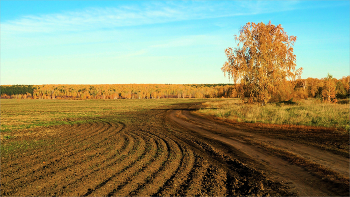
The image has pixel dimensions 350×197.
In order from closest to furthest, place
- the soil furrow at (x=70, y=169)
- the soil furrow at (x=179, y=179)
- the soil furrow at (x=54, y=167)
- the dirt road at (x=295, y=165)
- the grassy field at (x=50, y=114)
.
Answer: the soil furrow at (x=179, y=179) → the dirt road at (x=295, y=165) → the soil furrow at (x=70, y=169) → the soil furrow at (x=54, y=167) → the grassy field at (x=50, y=114)

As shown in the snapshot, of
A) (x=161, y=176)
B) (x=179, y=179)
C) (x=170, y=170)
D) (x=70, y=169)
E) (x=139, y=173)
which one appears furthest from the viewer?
(x=70, y=169)

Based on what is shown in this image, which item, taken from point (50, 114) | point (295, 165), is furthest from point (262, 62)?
point (50, 114)

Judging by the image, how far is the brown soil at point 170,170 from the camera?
5.16m

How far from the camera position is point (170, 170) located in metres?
6.50

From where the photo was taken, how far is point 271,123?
16562mm

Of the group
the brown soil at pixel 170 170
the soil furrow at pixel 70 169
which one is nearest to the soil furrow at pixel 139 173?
the brown soil at pixel 170 170

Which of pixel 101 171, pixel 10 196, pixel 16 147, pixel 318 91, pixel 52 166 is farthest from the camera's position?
pixel 318 91

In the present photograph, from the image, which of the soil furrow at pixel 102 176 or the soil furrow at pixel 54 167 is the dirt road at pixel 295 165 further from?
the soil furrow at pixel 54 167

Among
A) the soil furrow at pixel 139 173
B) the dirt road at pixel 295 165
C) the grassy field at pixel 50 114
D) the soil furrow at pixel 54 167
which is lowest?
the grassy field at pixel 50 114

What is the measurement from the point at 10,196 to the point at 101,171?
2.31m

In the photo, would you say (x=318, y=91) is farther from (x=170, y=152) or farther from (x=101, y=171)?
(x=101, y=171)

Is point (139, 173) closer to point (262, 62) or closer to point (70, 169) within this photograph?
point (70, 169)

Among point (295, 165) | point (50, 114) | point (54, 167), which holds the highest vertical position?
point (295, 165)

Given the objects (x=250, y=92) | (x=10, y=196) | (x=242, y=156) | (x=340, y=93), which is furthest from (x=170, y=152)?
(x=340, y=93)
